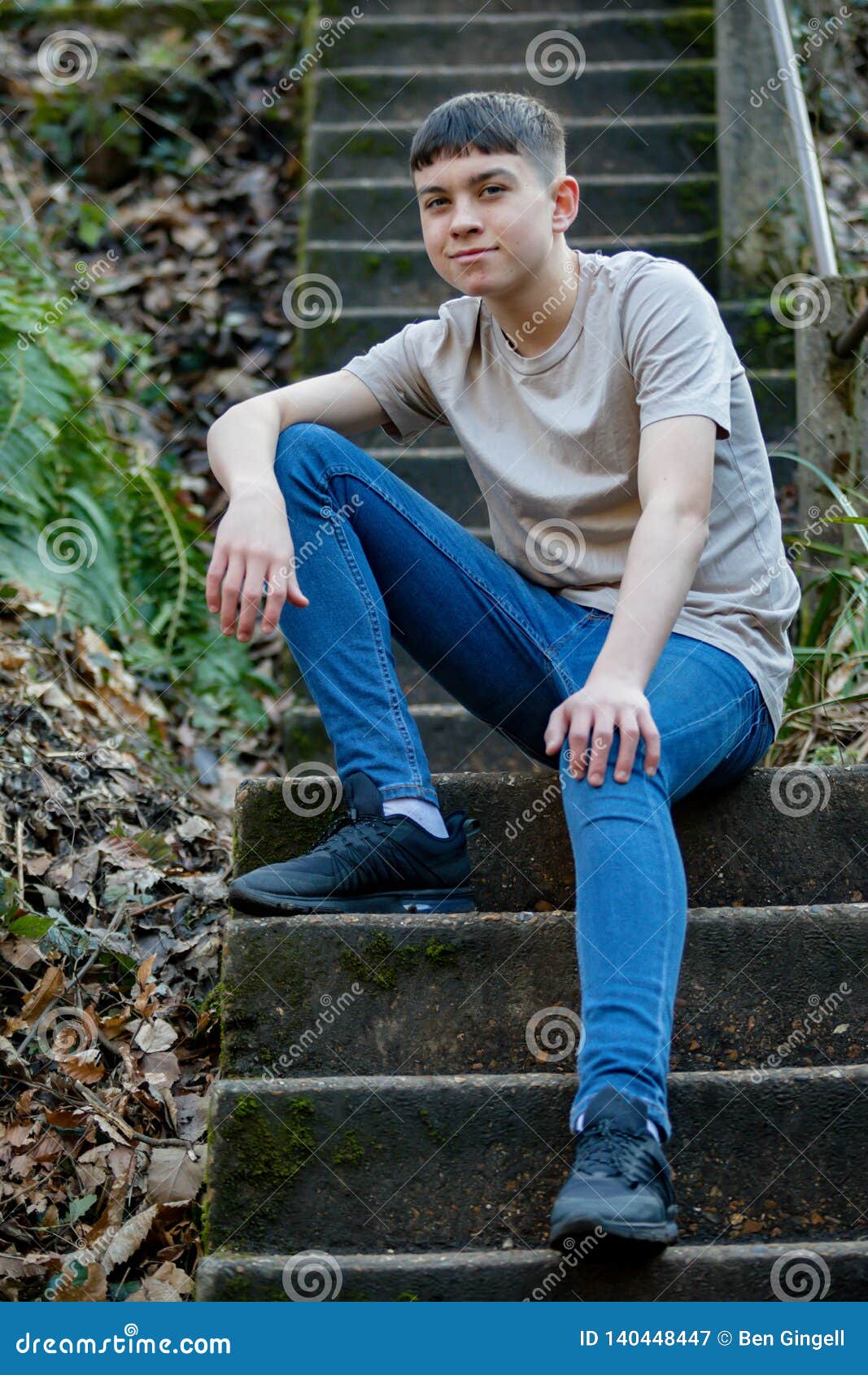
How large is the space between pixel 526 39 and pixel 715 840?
129 inches

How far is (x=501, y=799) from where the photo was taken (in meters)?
2.15

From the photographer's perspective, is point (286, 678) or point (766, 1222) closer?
point (766, 1222)

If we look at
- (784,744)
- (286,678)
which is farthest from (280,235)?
(784,744)

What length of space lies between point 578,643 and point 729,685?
241mm

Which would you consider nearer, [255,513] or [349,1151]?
[349,1151]

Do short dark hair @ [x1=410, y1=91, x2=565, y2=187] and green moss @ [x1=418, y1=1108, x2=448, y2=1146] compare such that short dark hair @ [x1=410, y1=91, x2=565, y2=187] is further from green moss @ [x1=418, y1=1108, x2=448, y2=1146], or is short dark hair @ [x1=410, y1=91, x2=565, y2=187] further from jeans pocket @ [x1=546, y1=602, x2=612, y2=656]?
green moss @ [x1=418, y1=1108, x2=448, y2=1146]

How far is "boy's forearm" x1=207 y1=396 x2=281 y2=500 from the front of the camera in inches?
78.5

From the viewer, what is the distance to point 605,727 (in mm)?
1689

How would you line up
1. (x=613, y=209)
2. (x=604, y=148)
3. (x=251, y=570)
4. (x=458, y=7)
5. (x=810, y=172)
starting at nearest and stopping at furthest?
(x=251, y=570)
(x=810, y=172)
(x=613, y=209)
(x=604, y=148)
(x=458, y=7)

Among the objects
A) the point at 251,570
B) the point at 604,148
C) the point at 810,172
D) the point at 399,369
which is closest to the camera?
the point at 251,570

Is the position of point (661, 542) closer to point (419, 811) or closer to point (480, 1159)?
point (419, 811)

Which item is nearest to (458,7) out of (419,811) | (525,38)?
(525,38)

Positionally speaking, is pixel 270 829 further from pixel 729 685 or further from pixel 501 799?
pixel 729 685
